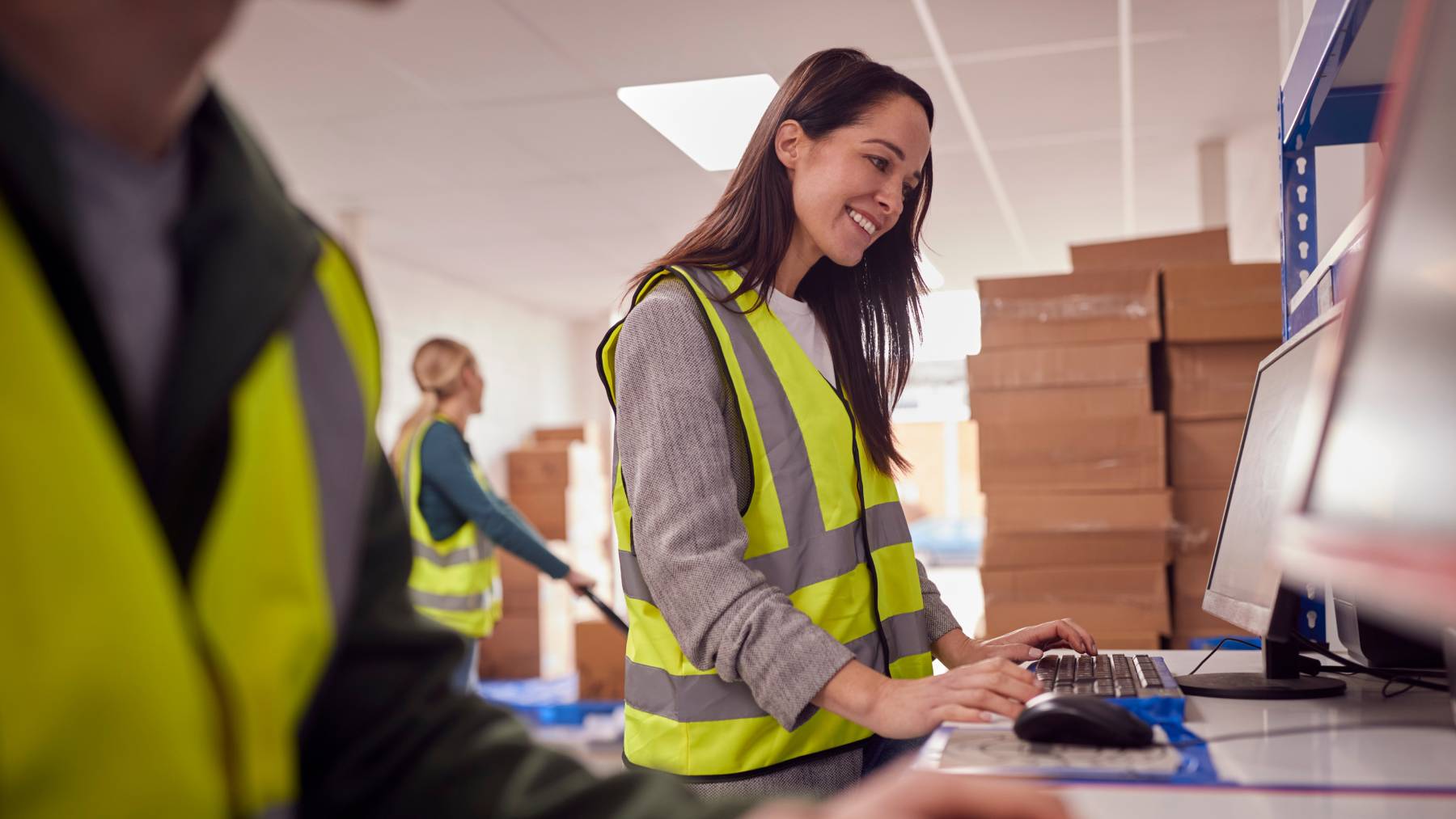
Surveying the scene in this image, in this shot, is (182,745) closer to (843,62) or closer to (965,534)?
(843,62)

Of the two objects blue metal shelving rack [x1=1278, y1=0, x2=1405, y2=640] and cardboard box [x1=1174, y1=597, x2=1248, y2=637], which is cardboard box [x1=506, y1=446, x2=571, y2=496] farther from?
blue metal shelving rack [x1=1278, y1=0, x2=1405, y2=640]

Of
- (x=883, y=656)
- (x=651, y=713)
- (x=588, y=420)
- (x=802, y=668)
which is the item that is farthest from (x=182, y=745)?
(x=588, y=420)

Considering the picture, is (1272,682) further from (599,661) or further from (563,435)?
(563,435)

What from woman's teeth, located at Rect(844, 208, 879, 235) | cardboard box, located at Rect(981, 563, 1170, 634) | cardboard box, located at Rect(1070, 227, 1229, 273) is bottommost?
cardboard box, located at Rect(981, 563, 1170, 634)

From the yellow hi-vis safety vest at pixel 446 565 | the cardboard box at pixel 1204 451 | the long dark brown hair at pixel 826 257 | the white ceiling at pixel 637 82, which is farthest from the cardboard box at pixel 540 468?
the long dark brown hair at pixel 826 257

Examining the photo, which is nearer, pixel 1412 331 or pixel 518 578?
pixel 1412 331

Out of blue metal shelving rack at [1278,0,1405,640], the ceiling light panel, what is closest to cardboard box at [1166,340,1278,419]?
blue metal shelving rack at [1278,0,1405,640]

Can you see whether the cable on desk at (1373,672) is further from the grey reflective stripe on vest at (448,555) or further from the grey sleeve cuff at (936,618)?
the grey reflective stripe on vest at (448,555)

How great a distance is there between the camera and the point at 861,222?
1.45 metres

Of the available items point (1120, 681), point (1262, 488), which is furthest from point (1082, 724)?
point (1262, 488)

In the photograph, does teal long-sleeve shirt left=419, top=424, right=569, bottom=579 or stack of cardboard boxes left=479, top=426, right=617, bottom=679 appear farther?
stack of cardboard boxes left=479, top=426, right=617, bottom=679

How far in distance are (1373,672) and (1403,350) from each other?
928 mm

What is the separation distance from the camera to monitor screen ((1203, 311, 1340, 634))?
1099 mm

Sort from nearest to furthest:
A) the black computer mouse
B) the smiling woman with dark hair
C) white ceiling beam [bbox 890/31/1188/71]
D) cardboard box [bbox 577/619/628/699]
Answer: the black computer mouse → the smiling woman with dark hair → white ceiling beam [bbox 890/31/1188/71] → cardboard box [bbox 577/619/628/699]
